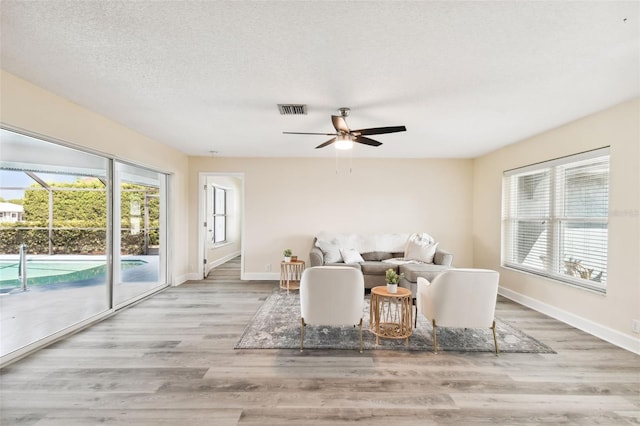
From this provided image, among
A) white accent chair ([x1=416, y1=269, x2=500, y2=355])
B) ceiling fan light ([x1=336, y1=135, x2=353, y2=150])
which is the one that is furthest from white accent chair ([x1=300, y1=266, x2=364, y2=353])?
ceiling fan light ([x1=336, y1=135, x2=353, y2=150])

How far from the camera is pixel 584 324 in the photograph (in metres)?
3.43

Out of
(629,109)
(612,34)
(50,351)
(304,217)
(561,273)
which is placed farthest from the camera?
(304,217)

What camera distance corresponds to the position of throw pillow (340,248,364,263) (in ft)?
17.2

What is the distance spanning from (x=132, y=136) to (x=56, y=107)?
125 cm

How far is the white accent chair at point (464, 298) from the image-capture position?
2.79 metres

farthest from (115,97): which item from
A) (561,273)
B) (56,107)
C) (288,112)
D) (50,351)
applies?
(561,273)

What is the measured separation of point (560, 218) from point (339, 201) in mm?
3637

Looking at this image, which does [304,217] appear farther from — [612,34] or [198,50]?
[612,34]

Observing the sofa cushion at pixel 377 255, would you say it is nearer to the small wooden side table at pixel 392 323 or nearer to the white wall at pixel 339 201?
the white wall at pixel 339 201

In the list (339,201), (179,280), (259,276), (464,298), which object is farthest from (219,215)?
(464,298)

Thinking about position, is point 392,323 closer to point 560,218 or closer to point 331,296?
point 331,296

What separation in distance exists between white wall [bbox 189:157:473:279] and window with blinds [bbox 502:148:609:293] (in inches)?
45.7

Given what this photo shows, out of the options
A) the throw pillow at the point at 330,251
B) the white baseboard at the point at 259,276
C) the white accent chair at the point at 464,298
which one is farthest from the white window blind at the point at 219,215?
the white accent chair at the point at 464,298

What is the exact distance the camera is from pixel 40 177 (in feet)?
15.3
